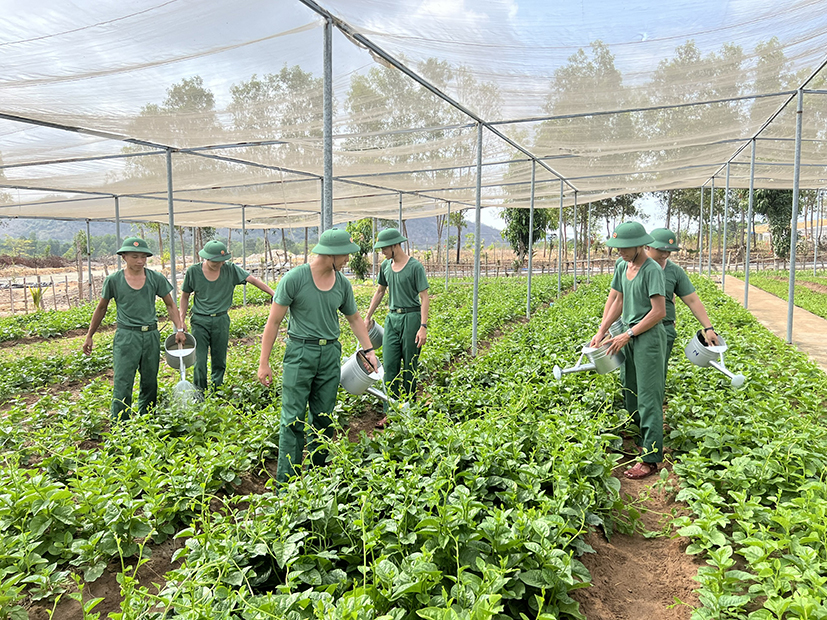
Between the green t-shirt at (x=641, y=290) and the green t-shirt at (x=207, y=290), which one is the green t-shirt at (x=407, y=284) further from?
the green t-shirt at (x=641, y=290)

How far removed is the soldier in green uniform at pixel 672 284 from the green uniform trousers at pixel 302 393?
2727 mm

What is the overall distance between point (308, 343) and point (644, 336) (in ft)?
8.42


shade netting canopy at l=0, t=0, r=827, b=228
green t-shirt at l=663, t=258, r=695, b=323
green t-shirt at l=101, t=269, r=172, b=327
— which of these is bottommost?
green t-shirt at l=101, t=269, r=172, b=327

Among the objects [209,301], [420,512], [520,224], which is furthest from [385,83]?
[520,224]

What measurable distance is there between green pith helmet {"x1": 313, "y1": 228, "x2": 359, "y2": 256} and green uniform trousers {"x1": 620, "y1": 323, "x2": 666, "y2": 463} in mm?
2358

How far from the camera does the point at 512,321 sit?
11.5 meters

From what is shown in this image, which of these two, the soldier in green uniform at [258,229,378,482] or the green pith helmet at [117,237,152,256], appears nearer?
the soldier in green uniform at [258,229,378,482]

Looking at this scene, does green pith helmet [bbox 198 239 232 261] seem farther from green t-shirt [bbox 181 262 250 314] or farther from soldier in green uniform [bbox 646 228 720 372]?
soldier in green uniform [bbox 646 228 720 372]

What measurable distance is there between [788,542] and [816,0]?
452cm

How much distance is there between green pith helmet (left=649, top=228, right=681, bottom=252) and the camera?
184 inches

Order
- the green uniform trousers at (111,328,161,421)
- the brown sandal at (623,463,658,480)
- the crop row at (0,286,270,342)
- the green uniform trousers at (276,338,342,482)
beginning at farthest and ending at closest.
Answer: the crop row at (0,286,270,342) → the green uniform trousers at (111,328,161,421) → the brown sandal at (623,463,658,480) → the green uniform trousers at (276,338,342,482)

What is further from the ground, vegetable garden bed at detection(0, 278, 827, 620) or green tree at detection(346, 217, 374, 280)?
green tree at detection(346, 217, 374, 280)

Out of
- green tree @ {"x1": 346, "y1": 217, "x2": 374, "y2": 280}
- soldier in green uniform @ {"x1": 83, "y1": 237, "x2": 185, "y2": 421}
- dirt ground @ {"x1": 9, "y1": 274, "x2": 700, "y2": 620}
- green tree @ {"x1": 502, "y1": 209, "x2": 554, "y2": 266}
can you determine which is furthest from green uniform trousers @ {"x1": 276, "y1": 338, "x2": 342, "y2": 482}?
green tree @ {"x1": 502, "y1": 209, "x2": 554, "y2": 266}

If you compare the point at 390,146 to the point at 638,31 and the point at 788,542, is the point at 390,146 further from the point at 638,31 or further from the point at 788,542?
the point at 788,542
